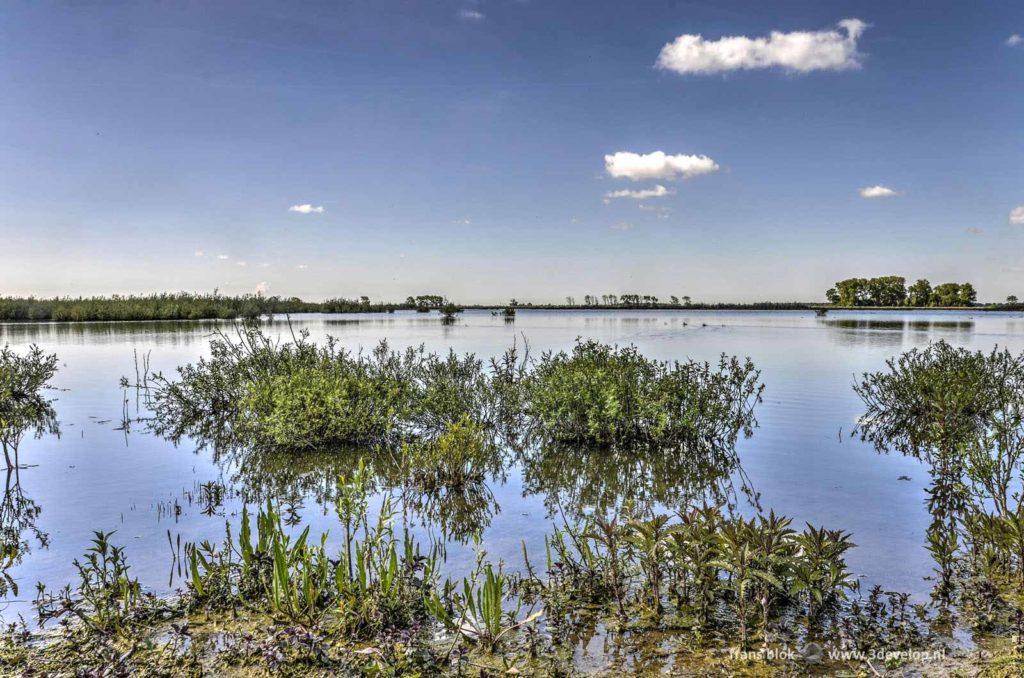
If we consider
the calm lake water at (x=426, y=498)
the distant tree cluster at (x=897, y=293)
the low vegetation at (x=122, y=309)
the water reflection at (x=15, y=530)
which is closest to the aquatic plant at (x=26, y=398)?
the calm lake water at (x=426, y=498)

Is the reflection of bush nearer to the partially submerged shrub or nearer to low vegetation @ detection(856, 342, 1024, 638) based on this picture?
the partially submerged shrub

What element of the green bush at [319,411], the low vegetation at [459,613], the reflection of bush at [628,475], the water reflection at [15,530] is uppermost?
the green bush at [319,411]

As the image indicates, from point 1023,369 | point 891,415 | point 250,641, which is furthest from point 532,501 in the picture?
point 1023,369

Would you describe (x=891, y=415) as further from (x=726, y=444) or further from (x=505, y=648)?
(x=505, y=648)

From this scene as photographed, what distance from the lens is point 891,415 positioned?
13.7m

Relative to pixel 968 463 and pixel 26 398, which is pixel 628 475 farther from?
pixel 26 398

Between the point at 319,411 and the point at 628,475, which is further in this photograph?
the point at 319,411

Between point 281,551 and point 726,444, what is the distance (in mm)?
8795

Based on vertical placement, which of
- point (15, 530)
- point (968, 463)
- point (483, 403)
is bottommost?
point (15, 530)

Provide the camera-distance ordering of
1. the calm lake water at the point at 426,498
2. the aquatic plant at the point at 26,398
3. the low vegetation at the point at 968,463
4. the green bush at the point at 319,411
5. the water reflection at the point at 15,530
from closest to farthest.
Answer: the low vegetation at the point at 968,463 → the water reflection at the point at 15,530 → the calm lake water at the point at 426,498 → the green bush at the point at 319,411 → the aquatic plant at the point at 26,398

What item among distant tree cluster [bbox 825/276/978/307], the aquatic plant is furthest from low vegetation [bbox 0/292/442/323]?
distant tree cluster [bbox 825/276/978/307]

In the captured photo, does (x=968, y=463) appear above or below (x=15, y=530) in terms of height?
above

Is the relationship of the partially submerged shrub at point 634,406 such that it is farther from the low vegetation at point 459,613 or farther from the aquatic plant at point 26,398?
the aquatic plant at point 26,398

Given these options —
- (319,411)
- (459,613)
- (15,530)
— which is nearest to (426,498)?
(319,411)
